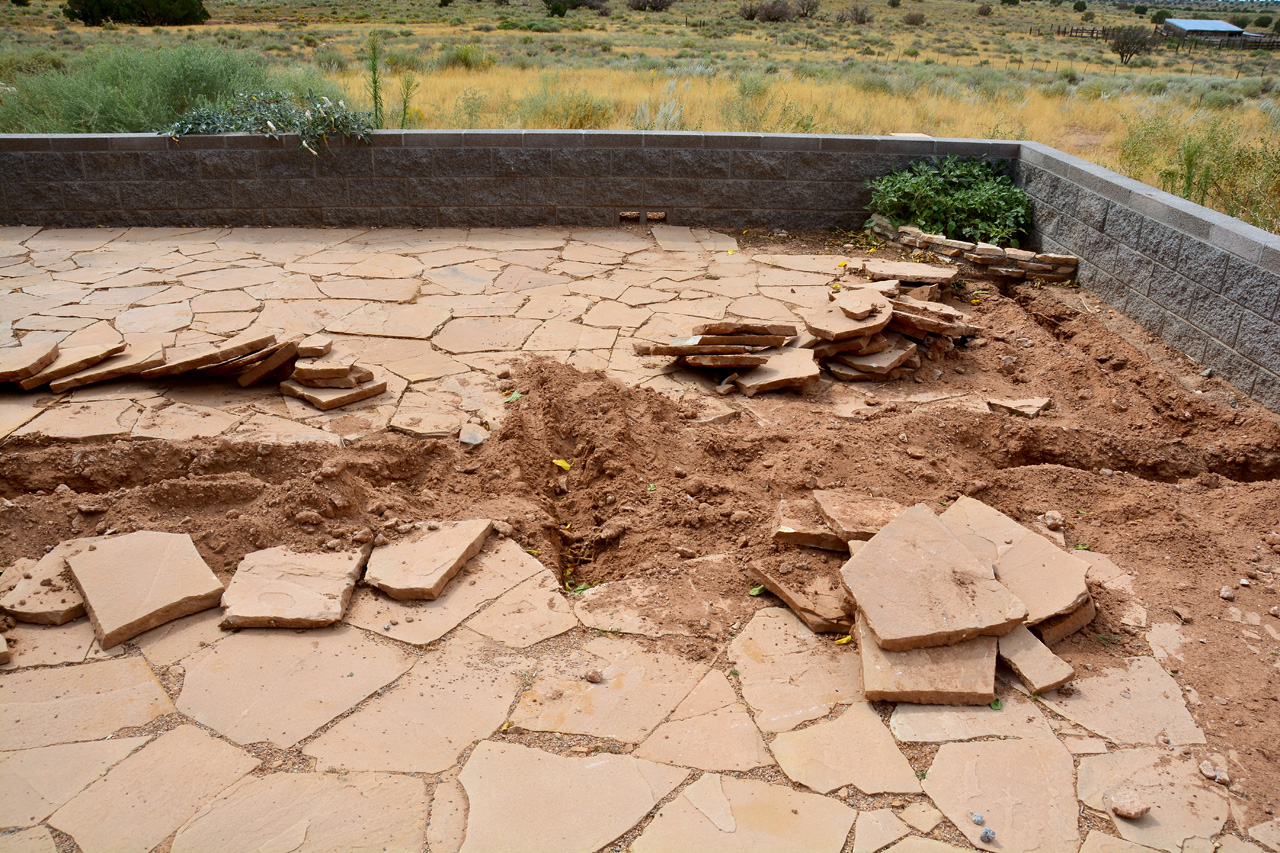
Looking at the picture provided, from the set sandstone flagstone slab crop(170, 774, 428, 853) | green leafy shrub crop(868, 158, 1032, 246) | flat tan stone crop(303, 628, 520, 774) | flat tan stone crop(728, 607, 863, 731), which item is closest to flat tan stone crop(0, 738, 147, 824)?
sandstone flagstone slab crop(170, 774, 428, 853)

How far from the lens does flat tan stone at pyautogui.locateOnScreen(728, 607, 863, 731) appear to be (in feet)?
8.31

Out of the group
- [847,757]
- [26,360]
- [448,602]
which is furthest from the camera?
[26,360]

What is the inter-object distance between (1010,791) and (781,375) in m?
2.59

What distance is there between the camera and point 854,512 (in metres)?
3.25

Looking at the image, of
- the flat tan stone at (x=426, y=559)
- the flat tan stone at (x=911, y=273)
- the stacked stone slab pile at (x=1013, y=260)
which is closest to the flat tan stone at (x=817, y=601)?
the flat tan stone at (x=426, y=559)

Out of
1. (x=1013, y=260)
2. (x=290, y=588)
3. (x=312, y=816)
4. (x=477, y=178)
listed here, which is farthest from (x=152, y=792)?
(x=1013, y=260)

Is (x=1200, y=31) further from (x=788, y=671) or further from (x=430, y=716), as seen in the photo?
(x=430, y=716)

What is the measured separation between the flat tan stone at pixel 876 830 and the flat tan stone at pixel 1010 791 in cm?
14

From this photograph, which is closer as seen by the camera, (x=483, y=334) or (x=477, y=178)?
(x=483, y=334)

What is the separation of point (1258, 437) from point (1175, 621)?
6.01 feet

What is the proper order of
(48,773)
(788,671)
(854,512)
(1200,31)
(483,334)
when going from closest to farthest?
(48,773) → (788,671) → (854,512) → (483,334) → (1200,31)

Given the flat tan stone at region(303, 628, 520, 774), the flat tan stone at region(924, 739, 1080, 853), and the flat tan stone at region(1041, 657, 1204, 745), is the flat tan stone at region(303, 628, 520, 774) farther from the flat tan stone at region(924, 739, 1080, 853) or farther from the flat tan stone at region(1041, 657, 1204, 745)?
the flat tan stone at region(1041, 657, 1204, 745)

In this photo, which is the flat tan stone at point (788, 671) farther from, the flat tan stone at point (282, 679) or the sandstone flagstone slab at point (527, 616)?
the flat tan stone at point (282, 679)

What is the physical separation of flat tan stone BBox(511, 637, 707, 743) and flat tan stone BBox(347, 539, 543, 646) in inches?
16.7
